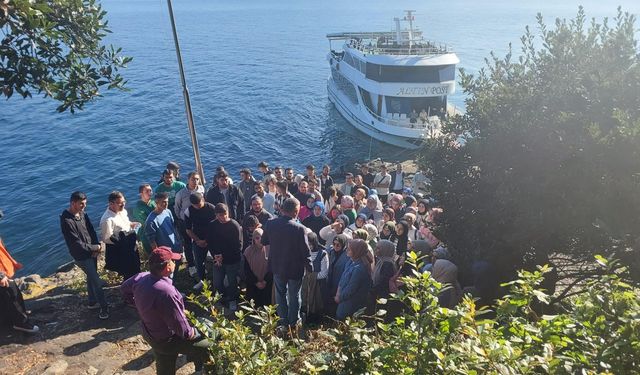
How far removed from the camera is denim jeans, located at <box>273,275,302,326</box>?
6008mm

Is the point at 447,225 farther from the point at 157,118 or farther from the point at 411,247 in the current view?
the point at 157,118

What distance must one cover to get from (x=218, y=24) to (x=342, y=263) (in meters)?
93.8

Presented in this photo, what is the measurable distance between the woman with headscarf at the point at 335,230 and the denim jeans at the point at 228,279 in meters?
1.77

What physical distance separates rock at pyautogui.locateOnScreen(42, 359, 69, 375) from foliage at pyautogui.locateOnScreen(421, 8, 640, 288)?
18.5 feet

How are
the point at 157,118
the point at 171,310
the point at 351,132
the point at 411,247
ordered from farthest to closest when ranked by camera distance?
the point at 157,118
the point at 351,132
the point at 411,247
the point at 171,310

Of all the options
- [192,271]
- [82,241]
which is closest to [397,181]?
[192,271]

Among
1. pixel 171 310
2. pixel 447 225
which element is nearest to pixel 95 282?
pixel 171 310

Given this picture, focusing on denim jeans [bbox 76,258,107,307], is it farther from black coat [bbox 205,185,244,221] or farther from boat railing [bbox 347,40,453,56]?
boat railing [bbox 347,40,453,56]

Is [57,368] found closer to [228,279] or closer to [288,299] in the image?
[228,279]

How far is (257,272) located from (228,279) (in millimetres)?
615

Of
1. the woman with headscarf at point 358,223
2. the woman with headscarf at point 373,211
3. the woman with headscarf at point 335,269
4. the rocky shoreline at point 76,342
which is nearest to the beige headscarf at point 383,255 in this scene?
the woman with headscarf at point 335,269

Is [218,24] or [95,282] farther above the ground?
[218,24]

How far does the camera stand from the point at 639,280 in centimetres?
505

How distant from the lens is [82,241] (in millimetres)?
6215
